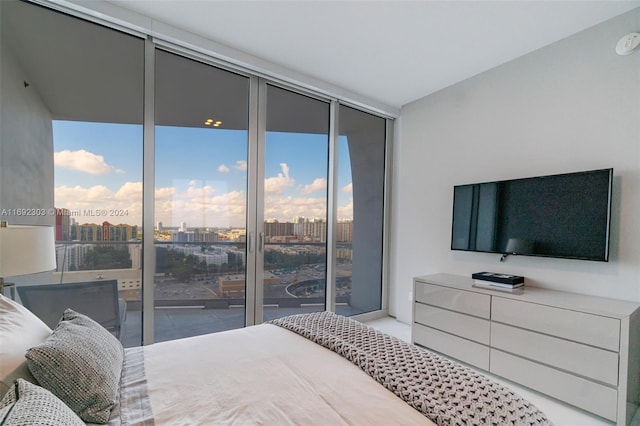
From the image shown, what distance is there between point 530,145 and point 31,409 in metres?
3.34

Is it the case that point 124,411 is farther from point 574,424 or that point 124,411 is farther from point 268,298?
point 574,424

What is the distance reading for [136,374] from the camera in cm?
130

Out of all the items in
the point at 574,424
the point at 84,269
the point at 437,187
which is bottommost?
the point at 574,424

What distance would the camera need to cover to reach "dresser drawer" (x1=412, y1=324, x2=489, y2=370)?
8.56 ft

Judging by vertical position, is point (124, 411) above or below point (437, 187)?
below

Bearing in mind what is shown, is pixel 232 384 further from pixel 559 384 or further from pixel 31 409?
pixel 559 384

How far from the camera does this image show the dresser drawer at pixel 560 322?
196cm

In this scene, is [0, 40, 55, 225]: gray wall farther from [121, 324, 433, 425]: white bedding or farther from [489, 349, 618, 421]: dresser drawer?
[489, 349, 618, 421]: dresser drawer

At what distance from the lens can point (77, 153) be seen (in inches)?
86.5

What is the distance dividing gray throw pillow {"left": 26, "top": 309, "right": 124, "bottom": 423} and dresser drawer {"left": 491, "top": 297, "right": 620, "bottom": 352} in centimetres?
247

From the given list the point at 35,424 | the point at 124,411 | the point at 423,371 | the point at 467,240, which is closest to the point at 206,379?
the point at 124,411

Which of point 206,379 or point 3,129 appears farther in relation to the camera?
point 3,129

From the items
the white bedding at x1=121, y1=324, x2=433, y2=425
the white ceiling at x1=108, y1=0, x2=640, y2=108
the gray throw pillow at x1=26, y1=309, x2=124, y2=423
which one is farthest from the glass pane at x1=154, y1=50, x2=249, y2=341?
the gray throw pillow at x1=26, y1=309, x2=124, y2=423

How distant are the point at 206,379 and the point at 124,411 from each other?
27cm
